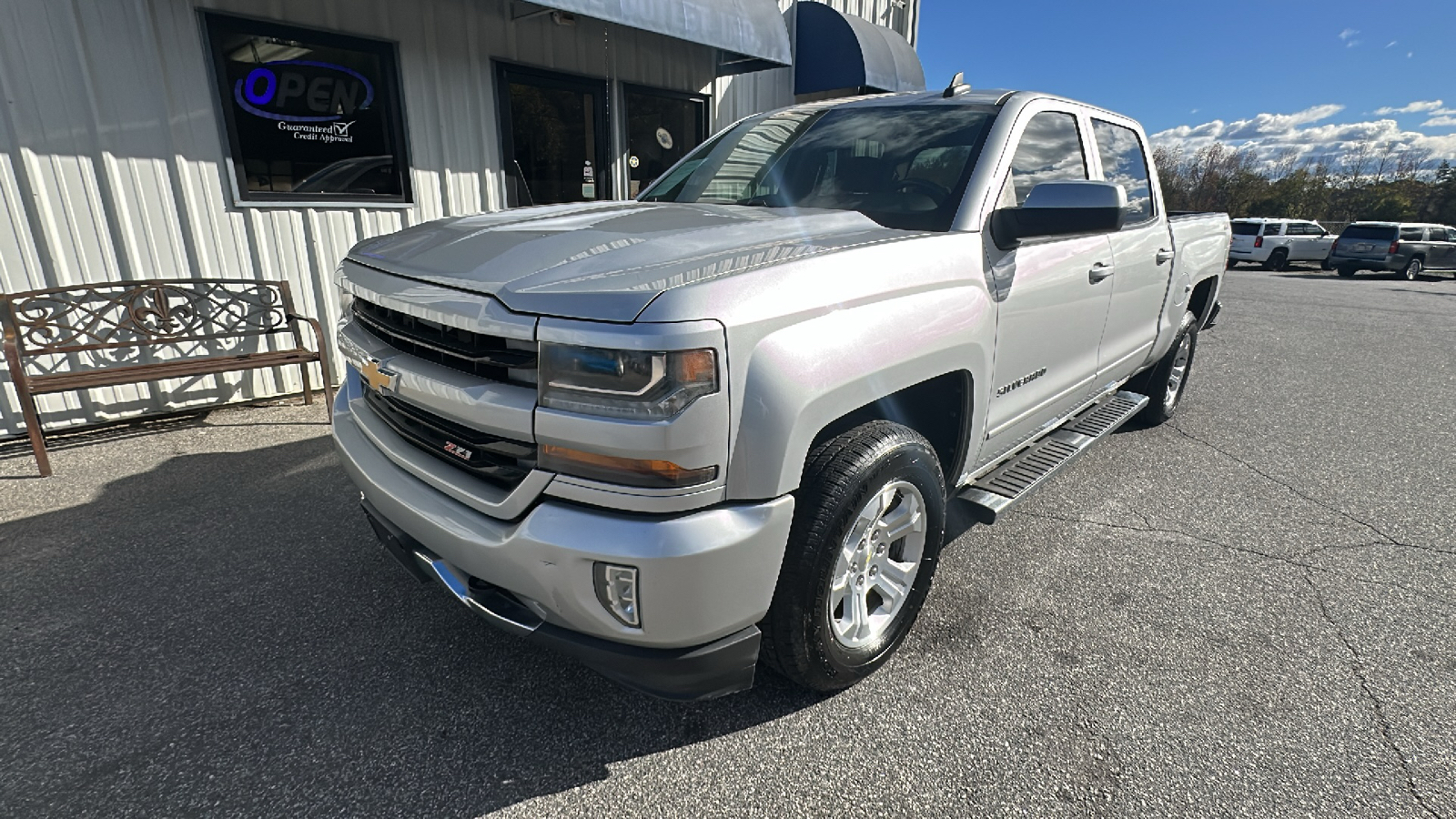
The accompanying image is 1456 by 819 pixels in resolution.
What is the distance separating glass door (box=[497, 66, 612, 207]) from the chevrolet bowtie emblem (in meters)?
4.34

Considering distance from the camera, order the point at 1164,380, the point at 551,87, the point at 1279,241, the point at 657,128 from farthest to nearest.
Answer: the point at 1279,241, the point at 657,128, the point at 551,87, the point at 1164,380

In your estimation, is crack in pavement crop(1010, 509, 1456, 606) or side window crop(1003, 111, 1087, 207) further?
crack in pavement crop(1010, 509, 1456, 606)

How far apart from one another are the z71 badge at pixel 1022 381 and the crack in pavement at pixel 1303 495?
6.83 ft

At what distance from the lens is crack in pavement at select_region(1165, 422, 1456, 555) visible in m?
3.26

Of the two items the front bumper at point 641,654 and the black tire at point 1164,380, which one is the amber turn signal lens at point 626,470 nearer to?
the front bumper at point 641,654

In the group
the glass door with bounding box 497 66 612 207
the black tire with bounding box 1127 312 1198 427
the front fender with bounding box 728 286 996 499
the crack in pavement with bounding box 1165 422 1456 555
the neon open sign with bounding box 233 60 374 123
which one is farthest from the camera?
the glass door with bounding box 497 66 612 207

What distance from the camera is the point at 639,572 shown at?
1.54 metres

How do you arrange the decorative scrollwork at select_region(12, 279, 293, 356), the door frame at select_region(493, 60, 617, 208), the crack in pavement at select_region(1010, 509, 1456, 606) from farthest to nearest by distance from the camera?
1. the door frame at select_region(493, 60, 617, 208)
2. the decorative scrollwork at select_region(12, 279, 293, 356)
3. the crack in pavement at select_region(1010, 509, 1456, 606)

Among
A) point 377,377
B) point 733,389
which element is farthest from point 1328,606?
point 377,377

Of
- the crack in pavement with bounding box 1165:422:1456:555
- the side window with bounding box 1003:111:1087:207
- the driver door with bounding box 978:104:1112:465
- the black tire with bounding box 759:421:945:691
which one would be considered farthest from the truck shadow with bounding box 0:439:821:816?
the crack in pavement with bounding box 1165:422:1456:555

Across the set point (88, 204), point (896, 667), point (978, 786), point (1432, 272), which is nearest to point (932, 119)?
point (896, 667)

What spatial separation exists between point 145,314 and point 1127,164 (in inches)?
241

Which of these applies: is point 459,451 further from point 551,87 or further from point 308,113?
point 551,87

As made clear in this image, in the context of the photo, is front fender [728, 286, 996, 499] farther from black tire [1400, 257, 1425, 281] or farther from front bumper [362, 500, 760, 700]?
black tire [1400, 257, 1425, 281]
